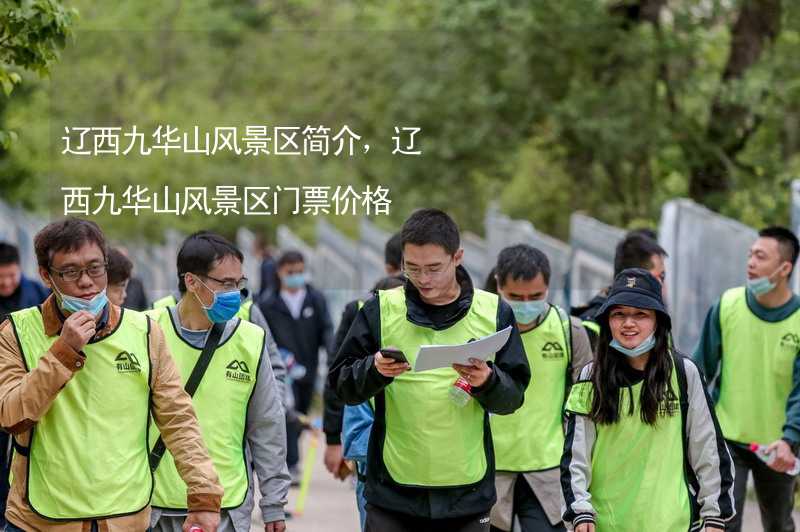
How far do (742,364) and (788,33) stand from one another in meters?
11.9

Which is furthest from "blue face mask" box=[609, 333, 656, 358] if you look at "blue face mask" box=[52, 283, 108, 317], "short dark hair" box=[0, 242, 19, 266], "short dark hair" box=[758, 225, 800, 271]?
"short dark hair" box=[0, 242, 19, 266]

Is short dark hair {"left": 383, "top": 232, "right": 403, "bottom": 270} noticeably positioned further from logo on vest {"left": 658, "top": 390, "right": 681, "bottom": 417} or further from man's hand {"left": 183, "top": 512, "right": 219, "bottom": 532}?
man's hand {"left": 183, "top": 512, "right": 219, "bottom": 532}

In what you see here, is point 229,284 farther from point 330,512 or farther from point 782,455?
point 330,512

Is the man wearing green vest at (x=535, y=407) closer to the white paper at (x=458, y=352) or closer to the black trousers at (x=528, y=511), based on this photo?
the black trousers at (x=528, y=511)

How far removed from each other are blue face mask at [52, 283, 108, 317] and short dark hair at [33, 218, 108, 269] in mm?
117

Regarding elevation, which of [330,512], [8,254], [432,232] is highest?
[8,254]

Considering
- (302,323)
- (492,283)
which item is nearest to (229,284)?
(492,283)

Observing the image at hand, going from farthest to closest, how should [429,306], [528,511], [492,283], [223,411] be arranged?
[492,283] < [528,511] < [223,411] < [429,306]

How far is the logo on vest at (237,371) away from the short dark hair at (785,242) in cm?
342

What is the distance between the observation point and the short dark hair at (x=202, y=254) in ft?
21.2

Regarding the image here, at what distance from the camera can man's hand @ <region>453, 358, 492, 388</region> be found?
5.55 m

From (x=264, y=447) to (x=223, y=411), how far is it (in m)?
0.25

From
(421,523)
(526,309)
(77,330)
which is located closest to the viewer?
(77,330)

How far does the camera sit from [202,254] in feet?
21.2
